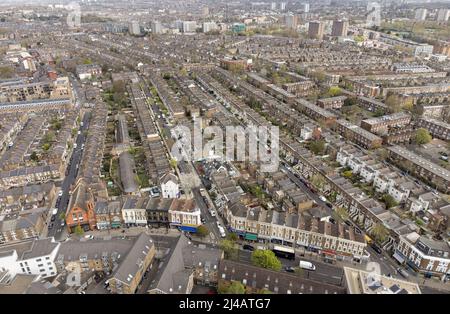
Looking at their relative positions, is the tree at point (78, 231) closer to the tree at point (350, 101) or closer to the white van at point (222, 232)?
the white van at point (222, 232)

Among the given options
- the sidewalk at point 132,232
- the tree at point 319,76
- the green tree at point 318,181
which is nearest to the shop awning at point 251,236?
the sidewalk at point 132,232

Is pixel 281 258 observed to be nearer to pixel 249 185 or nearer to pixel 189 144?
pixel 249 185

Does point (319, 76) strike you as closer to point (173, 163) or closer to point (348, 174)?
point (348, 174)

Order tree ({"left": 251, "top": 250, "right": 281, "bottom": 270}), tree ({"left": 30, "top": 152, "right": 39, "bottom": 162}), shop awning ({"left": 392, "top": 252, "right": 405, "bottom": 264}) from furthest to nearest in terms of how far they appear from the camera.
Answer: tree ({"left": 30, "top": 152, "right": 39, "bottom": 162})
shop awning ({"left": 392, "top": 252, "right": 405, "bottom": 264})
tree ({"left": 251, "top": 250, "right": 281, "bottom": 270})

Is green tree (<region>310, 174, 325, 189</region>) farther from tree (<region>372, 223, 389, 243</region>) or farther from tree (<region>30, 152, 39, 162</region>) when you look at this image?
tree (<region>30, 152, 39, 162</region>)

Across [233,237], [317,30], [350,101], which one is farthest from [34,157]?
[317,30]

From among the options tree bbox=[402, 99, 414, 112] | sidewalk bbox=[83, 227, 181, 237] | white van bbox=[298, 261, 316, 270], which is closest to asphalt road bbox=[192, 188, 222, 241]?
sidewalk bbox=[83, 227, 181, 237]

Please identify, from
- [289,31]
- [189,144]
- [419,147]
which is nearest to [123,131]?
[189,144]
